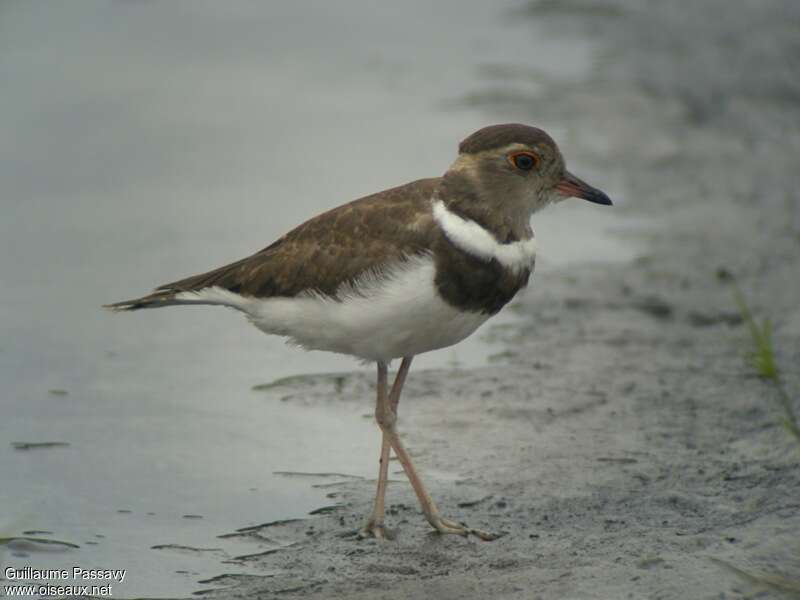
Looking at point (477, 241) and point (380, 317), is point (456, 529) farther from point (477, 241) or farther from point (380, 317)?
point (477, 241)

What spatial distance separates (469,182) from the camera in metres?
6.64

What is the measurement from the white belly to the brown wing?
67mm

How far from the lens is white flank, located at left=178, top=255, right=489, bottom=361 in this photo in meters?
6.32

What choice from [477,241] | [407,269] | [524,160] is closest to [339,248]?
[407,269]

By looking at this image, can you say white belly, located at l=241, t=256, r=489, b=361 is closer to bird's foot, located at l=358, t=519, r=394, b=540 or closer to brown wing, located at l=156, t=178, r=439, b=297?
brown wing, located at l=156, t=178, r=439, b=297

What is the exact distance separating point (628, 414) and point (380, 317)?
2.23 meters

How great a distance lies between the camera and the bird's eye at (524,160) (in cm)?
673

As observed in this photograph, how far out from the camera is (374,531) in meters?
6.64

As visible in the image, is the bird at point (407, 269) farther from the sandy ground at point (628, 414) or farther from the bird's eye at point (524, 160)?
the sandy ground at point (628, 414)

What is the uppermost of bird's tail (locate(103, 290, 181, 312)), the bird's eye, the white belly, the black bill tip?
the bird's eye

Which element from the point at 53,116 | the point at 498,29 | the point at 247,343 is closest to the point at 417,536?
the point at 247,343

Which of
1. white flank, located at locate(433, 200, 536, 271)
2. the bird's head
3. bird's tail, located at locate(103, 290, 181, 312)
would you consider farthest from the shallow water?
the bird's head

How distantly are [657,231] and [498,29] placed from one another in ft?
16.5

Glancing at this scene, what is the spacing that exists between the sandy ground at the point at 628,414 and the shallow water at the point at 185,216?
0.98 ft
